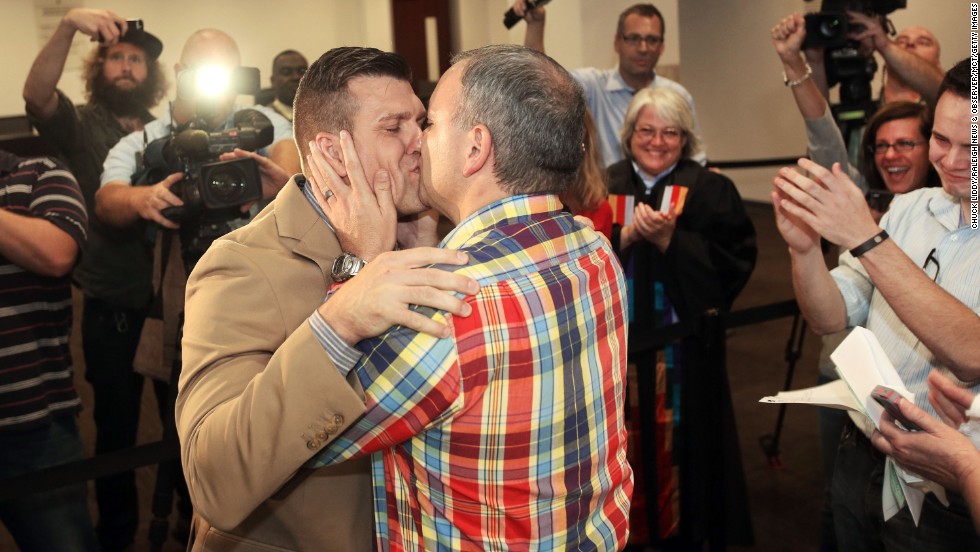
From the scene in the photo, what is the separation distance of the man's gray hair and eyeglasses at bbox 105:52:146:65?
264 centimetres

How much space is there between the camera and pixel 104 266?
320cm

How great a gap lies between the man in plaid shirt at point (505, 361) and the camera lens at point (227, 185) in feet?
4.39

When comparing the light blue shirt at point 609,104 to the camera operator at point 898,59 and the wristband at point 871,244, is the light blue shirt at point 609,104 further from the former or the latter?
the wristband at point 871,244

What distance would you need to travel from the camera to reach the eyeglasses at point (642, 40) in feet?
12.8

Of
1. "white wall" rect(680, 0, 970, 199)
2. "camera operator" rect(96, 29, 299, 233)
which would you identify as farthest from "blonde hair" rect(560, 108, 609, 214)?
"white wall" rect(680, 0, 970, 199)

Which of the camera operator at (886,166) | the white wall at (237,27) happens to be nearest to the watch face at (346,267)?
the camera operator at (886,166)

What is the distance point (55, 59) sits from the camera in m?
3.00

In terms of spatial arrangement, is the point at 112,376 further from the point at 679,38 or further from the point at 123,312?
the point at 679,38

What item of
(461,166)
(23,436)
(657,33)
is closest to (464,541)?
(461,166)

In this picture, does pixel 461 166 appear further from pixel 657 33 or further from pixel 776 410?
pixel 776 410

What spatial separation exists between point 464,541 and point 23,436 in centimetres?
177

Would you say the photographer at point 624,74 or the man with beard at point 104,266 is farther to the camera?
the photographer at point 624,74

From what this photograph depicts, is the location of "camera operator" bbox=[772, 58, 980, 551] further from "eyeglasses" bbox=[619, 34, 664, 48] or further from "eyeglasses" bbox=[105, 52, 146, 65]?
"eyeglasses" bbox=[105, 52, 146, 65]

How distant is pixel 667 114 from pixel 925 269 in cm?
142
